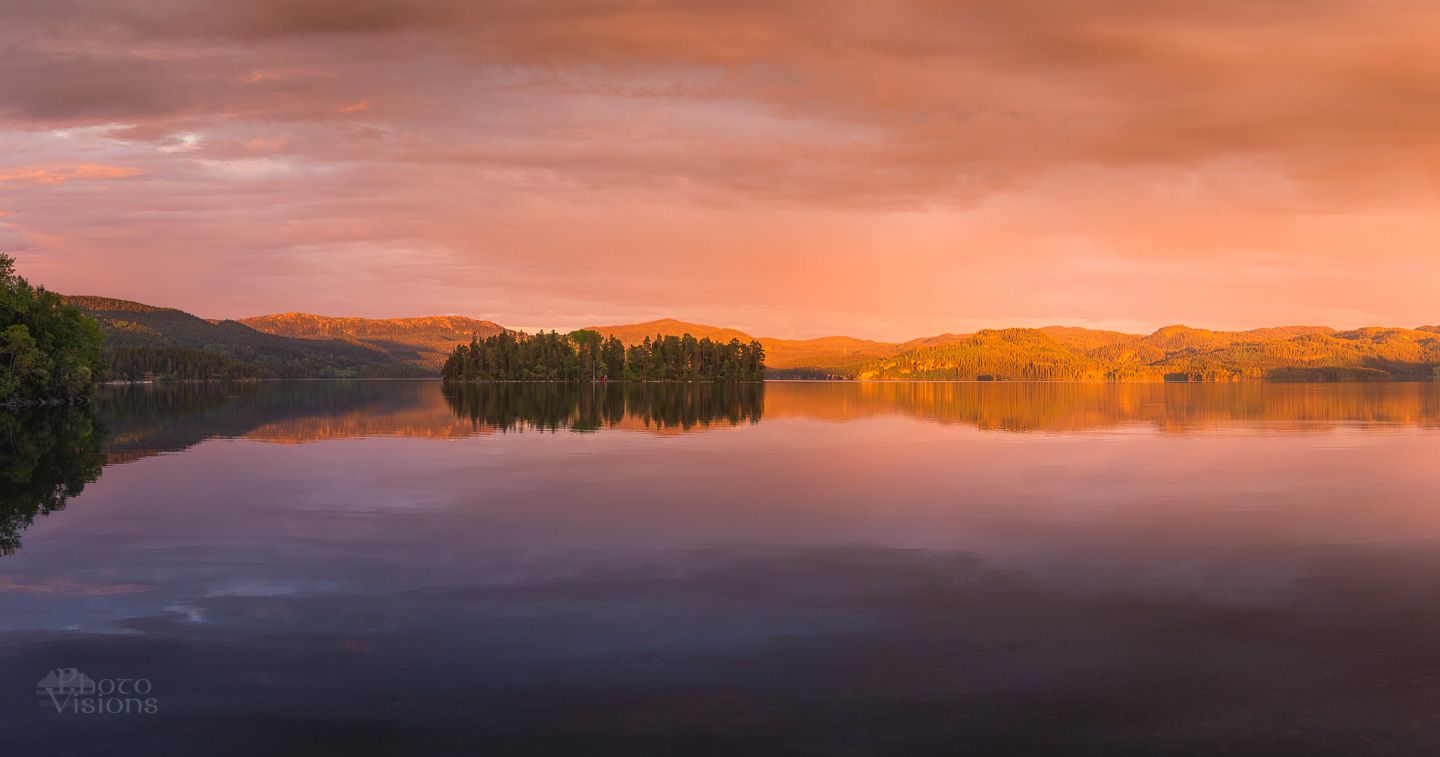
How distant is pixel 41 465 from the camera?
4284 centimetres

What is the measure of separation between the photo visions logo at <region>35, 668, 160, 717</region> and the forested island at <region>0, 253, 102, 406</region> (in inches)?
4048

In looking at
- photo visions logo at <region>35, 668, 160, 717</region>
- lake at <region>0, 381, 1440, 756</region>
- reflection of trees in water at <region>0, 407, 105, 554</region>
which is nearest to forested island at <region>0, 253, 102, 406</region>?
reflection of trees in water at <region>0, 407, 105, 554</region>

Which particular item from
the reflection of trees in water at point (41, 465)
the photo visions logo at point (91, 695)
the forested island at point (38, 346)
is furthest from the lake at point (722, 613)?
the forested island at point (38, 346)

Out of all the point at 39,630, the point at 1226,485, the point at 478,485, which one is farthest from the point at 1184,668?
the point at 478,485

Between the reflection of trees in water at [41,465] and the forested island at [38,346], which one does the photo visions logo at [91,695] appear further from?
the forested island at [38,346]

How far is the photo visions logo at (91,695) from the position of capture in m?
12.7

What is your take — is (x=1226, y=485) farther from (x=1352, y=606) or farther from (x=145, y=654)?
(x=145, y=654)

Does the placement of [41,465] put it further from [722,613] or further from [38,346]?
[38,346]

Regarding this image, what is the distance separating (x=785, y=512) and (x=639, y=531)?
5.55 metres

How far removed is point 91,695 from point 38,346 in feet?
385

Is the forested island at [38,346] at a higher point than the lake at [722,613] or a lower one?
higher

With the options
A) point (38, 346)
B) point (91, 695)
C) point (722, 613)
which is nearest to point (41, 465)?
point (91, 695)

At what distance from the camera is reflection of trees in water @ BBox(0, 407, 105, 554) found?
2921 cm

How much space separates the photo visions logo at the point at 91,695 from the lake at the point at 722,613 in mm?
64
